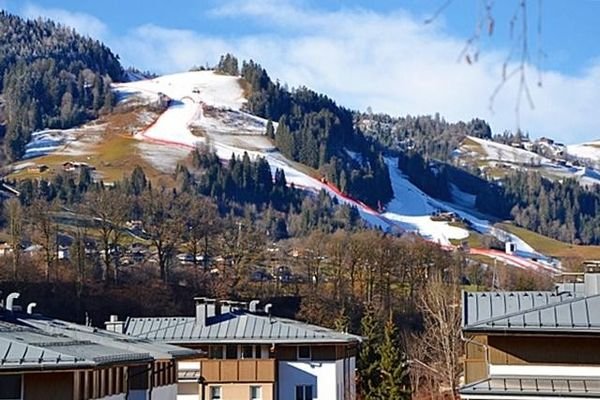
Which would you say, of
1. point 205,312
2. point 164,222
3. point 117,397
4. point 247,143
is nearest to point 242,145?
point 247,143

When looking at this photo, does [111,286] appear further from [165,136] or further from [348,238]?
[165,136]

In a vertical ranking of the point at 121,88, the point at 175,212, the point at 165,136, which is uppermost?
A: the point at 121,88

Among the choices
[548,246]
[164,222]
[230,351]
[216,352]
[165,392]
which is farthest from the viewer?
[548,246]

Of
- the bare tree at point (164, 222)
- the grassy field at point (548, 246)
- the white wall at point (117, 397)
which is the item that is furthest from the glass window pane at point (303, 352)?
the grassy field at point (548, 246)

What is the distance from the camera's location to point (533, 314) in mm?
25797

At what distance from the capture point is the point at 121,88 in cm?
19462

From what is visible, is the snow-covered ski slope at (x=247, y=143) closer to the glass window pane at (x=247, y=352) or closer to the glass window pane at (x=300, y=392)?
the glass window pane at (x=300, y=392)

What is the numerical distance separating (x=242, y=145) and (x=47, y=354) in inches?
5696

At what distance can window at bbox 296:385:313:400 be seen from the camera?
44.8 meters

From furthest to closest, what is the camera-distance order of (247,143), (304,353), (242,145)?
(247,143)
(242,145)
(304,353)

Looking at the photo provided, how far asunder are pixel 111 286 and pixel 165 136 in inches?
3637

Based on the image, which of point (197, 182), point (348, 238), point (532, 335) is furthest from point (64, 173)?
point (532, 335)

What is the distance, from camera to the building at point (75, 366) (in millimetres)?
23031

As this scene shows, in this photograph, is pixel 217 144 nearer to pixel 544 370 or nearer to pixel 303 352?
pixel 303 352
